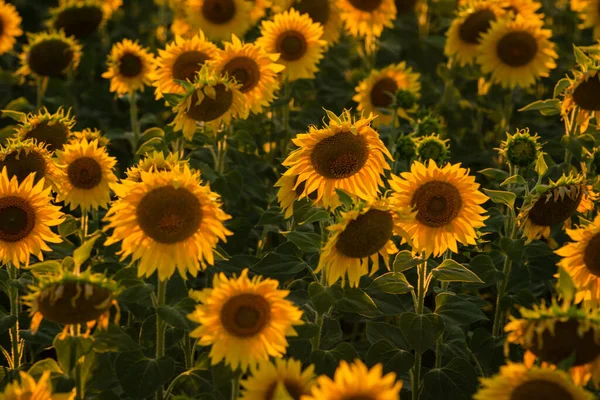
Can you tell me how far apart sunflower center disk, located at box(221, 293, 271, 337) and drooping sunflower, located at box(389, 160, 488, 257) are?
0.78 metres

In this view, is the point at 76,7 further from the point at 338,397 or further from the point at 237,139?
the point at 338,397

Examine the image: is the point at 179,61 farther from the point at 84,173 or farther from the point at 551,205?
the point at 551,205

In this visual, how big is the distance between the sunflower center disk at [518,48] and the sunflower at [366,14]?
83 cm

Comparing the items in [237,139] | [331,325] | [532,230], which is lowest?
[331,325]

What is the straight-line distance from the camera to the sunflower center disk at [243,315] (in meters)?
2.99

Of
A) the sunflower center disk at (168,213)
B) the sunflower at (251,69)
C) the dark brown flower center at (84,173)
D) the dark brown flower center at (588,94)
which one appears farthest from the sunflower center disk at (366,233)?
the dark brown flower center at (588,94)

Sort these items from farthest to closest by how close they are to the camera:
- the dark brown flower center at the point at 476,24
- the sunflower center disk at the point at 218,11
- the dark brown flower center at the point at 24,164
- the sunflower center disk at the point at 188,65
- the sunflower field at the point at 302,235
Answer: the sunflower center disk at the point at 218,11 → the dark brown flower center at the point at 476,24 → the sunflower center disk at the point at 188,65 → the dark brown flower center at the point at 24,164 → the sunflower field at the point at 302,235

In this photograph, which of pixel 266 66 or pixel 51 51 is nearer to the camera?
pixel 266 66

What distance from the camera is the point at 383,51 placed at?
667 centimetres

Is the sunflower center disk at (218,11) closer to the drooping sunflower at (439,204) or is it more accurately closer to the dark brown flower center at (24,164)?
the dark brown flower center at (24,164)

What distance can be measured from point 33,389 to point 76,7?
4.09 m

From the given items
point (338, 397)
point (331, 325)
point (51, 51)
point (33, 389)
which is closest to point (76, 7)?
point (51, 51)

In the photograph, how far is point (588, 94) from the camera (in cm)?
431

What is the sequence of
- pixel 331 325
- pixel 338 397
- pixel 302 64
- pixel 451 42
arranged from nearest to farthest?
1. pixel 338 397
2. pixel 331 325
3. pixel 302 64
4. pixel 451 42
